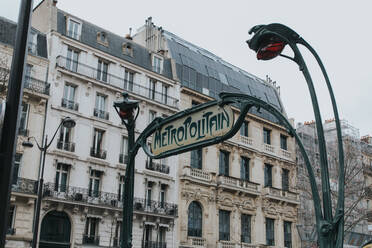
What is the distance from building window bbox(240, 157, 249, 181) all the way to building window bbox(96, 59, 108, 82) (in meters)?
13.0

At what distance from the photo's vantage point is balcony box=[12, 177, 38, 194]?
2308 centimetres

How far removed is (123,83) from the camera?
29266 millimetres

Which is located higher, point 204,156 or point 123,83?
point 123,83

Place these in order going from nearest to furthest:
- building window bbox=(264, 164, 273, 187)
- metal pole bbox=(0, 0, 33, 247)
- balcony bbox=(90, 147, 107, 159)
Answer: metal pole bbox=(0, 0, 33, 247), balcony bbox=(90, 147, 107, 159), building window bbox=(264, 164, 273, 187)

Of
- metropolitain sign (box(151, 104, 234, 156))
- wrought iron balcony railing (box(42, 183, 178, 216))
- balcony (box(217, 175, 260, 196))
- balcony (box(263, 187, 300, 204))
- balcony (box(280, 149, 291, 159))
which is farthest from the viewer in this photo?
balcony (box(280, 149, 291, 159))

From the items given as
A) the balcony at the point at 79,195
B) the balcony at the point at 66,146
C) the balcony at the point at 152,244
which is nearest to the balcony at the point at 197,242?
the balcony at the point at 152,244

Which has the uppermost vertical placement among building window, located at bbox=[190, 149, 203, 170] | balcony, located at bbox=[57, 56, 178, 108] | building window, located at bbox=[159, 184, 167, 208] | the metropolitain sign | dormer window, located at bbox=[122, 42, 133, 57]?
dormer window, located at bbox=[122, 42, 133, 57]

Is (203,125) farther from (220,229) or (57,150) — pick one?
(220,229)

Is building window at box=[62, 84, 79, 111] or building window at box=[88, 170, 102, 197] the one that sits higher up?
building window at box=[62, 84, 79, 111]

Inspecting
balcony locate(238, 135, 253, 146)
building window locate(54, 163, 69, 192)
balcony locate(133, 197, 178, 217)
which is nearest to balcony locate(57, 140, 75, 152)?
building window locate(54, 163, 69, 192)

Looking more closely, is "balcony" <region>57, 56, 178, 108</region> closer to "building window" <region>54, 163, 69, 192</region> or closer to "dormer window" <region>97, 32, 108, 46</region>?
"dormer window" <region>97, 32, 108, 46</region>

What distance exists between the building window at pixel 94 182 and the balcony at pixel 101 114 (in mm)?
3395

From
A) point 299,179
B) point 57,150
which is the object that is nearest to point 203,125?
point 57,150

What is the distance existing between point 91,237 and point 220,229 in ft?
33.2
